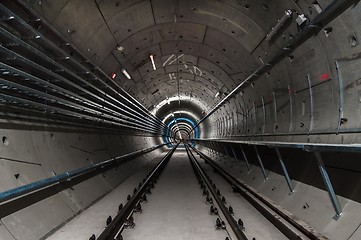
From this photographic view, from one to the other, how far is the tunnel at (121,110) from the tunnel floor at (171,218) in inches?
1.2

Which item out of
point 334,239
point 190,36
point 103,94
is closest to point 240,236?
point 334,239

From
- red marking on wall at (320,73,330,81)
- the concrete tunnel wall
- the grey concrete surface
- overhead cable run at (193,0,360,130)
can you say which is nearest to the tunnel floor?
the grey concrete surface

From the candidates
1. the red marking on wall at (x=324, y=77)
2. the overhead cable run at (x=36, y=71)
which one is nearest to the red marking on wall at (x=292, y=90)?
the red marking on wall at (x=324, y=77)

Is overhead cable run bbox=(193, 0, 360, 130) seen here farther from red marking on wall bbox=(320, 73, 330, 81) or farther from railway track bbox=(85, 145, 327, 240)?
railway track bbox=(85, 145, 327, 240)

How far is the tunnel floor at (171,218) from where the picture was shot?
440cm

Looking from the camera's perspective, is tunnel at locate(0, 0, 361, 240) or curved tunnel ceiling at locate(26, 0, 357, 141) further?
curved tunnel ceiling at locate(26, 0, 357, 141)

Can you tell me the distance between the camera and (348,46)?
4.10 meters

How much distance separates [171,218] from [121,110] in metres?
5.33

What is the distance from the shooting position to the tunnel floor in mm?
4398

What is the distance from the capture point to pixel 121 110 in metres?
9.85

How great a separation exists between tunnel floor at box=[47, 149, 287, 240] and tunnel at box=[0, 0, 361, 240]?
3 cm

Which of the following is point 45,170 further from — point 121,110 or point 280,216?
point 121,110

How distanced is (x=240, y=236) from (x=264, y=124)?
4.94 metres

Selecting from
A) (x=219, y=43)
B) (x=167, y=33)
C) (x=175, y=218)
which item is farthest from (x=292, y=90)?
(x=167, y=33)
